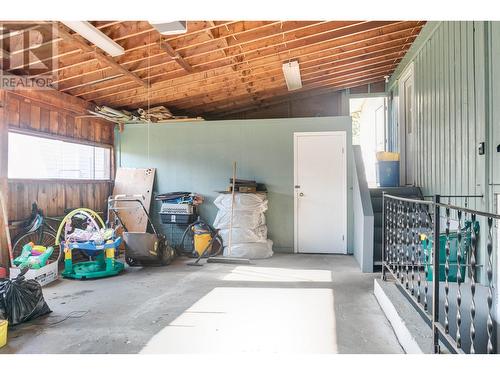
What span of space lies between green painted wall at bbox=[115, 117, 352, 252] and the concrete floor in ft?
5.56

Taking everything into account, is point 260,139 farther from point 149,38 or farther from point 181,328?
point 181,328

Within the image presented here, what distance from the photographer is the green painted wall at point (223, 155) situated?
587 centimetres

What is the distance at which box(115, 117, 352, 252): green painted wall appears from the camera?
587 cm

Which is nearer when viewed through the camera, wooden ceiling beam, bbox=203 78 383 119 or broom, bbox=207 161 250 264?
broom, bbox=207 161 250 264

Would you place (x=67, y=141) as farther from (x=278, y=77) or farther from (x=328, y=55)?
(x=328, y=55)

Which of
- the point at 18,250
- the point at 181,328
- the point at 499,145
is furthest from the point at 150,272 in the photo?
the point at 499,145

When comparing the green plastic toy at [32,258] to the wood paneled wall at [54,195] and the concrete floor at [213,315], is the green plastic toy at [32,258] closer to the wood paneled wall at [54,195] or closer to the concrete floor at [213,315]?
the concrete floor at [213,315]

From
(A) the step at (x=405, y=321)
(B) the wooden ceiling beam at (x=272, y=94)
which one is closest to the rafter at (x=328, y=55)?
(B) the wooden ceiling beam at (x=272, y=94)

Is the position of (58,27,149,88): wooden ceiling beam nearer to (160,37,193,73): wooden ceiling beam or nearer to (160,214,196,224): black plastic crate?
(160,37,193,73): wooden ceiling beam

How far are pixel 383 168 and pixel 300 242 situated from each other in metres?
1.95

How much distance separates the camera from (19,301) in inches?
110

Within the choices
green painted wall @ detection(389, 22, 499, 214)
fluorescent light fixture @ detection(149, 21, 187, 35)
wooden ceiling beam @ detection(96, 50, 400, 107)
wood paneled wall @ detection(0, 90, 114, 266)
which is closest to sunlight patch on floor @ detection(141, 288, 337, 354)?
green painted wall @ detection(389, 22, 499, 214)

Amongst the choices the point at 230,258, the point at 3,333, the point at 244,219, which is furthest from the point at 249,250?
the point at 3,333

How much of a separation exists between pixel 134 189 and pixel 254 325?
4.26 meters
